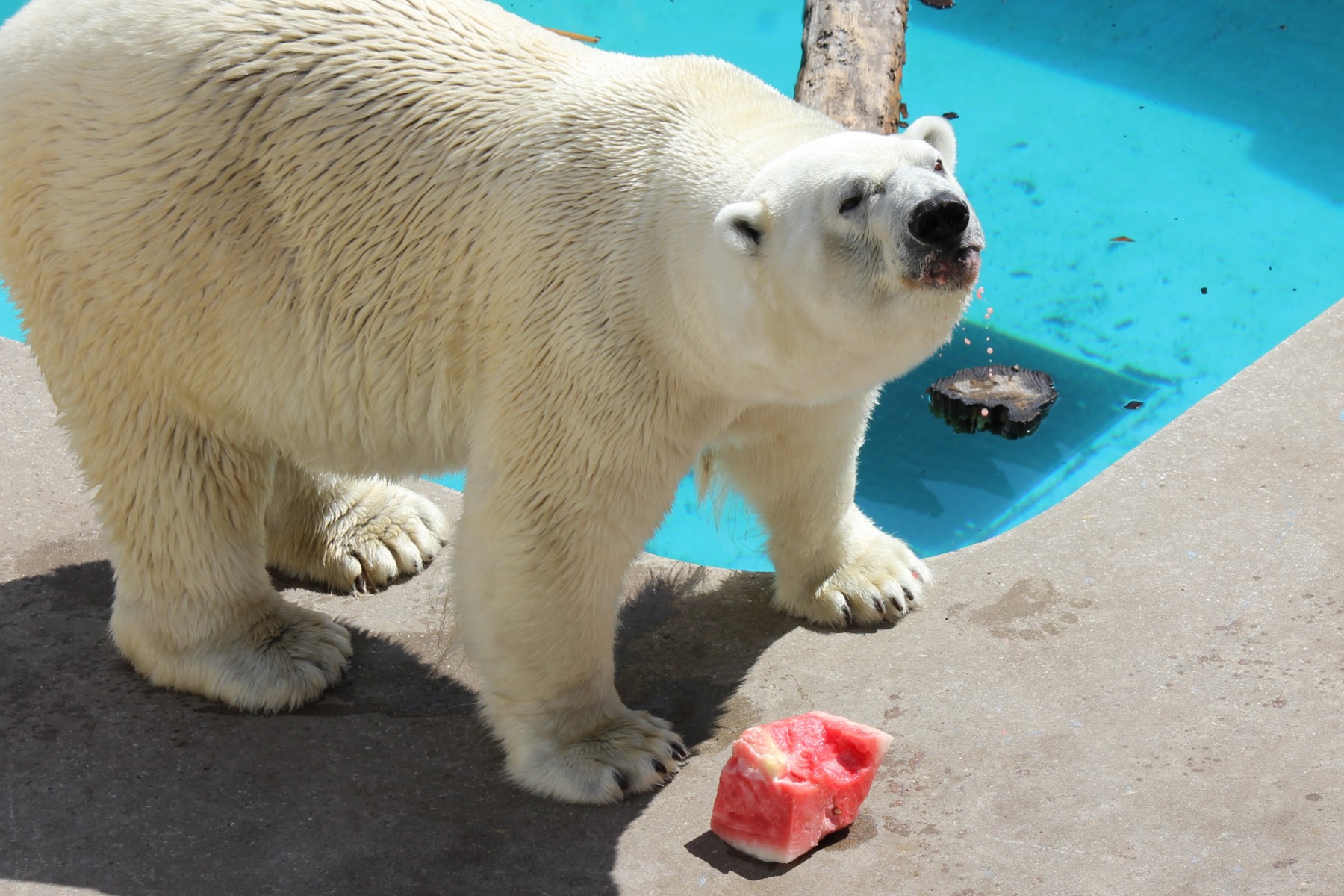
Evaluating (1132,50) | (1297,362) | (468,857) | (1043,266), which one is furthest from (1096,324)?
(468,857)

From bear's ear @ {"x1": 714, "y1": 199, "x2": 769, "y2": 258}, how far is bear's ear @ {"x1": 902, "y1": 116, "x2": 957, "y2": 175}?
1.25ft

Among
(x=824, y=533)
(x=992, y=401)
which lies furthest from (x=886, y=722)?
(x=992, y=401)

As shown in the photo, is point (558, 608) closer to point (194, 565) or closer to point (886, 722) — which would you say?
point (886, 722)

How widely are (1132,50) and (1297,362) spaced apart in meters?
5.00

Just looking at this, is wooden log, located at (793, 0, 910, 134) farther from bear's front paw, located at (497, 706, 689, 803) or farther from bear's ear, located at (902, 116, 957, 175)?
bear's front paw, located at (497, 706, 689, 803)

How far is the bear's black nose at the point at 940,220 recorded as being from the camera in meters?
2.24

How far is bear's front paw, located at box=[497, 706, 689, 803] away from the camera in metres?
2.92

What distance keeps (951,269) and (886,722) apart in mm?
1279

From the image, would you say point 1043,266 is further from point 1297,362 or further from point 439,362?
point 439,362

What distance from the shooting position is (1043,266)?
693cm

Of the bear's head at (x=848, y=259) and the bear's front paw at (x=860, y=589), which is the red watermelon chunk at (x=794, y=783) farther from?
the bear's head at (x=848, y=259)

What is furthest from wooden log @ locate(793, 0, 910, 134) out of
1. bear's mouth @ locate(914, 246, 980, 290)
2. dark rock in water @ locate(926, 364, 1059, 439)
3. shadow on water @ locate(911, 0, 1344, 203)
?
shadow on water @ locate(911, 0, 1344, 203)

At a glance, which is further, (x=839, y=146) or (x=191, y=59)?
(x=191, y=59)

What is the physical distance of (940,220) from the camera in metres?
2.25
